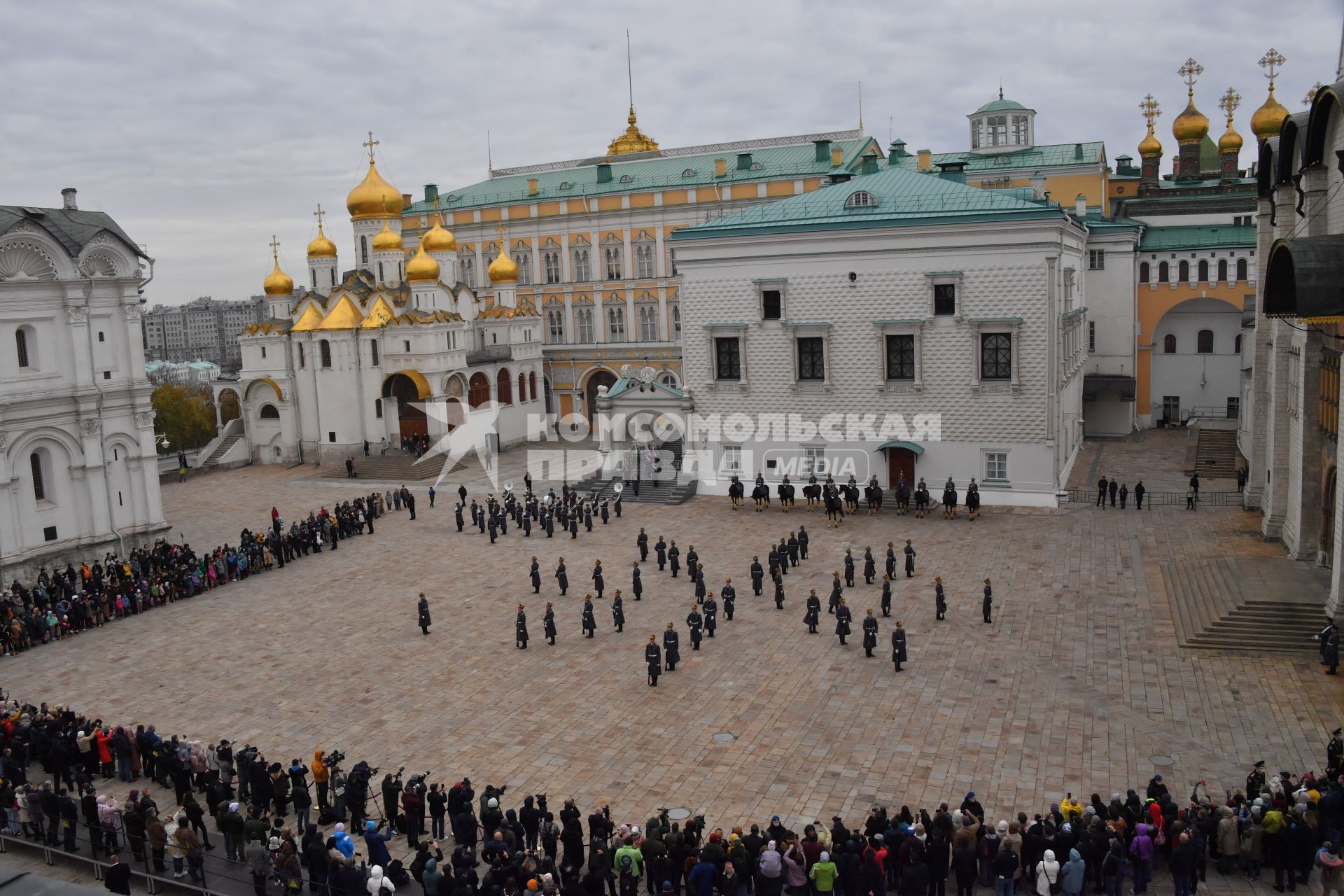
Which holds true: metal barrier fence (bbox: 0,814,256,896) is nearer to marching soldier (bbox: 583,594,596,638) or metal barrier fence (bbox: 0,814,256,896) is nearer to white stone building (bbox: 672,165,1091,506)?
marching soldier (bbox: 583,594,596,638)

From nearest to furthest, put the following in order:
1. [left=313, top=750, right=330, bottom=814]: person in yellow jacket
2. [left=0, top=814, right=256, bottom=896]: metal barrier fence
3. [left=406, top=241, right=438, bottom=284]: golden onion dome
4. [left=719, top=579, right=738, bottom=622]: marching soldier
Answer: [left=0, top=814, right=256, bottom=896]: metal barrier fence
[left=313, top=750, right=330, bottom=814]: person in yellow jacket
[left=719, top=579, right=738, bottom=622]: marching soldier
[left=406, top=241, right=438, bottom=284]: golden onion dome

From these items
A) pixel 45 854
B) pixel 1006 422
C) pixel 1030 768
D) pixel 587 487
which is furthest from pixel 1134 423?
pixel 45 854

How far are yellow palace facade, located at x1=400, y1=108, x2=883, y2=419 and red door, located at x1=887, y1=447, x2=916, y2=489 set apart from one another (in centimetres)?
1729

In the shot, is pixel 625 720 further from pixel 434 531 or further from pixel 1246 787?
pixel 434 531

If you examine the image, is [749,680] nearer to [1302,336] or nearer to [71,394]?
[1302,336]

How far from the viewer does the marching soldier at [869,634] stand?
19516mm

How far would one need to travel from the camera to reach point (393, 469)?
4291cm

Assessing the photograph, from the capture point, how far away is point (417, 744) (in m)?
16.7

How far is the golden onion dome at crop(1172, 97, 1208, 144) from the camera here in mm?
50469

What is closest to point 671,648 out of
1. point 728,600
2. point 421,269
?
point 728,600

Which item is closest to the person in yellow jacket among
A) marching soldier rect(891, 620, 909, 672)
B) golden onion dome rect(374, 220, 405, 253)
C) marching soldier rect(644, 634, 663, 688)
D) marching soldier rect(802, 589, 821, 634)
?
marching soldier rect(644, 634, 663, 688)

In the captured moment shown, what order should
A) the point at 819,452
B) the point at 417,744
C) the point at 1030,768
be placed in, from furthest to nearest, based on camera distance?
1. the point at 819,452
2. the point at 417,744
3. the point at 1030,768

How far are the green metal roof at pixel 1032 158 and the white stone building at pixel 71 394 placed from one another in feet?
103

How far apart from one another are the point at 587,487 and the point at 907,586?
49.1 feet
